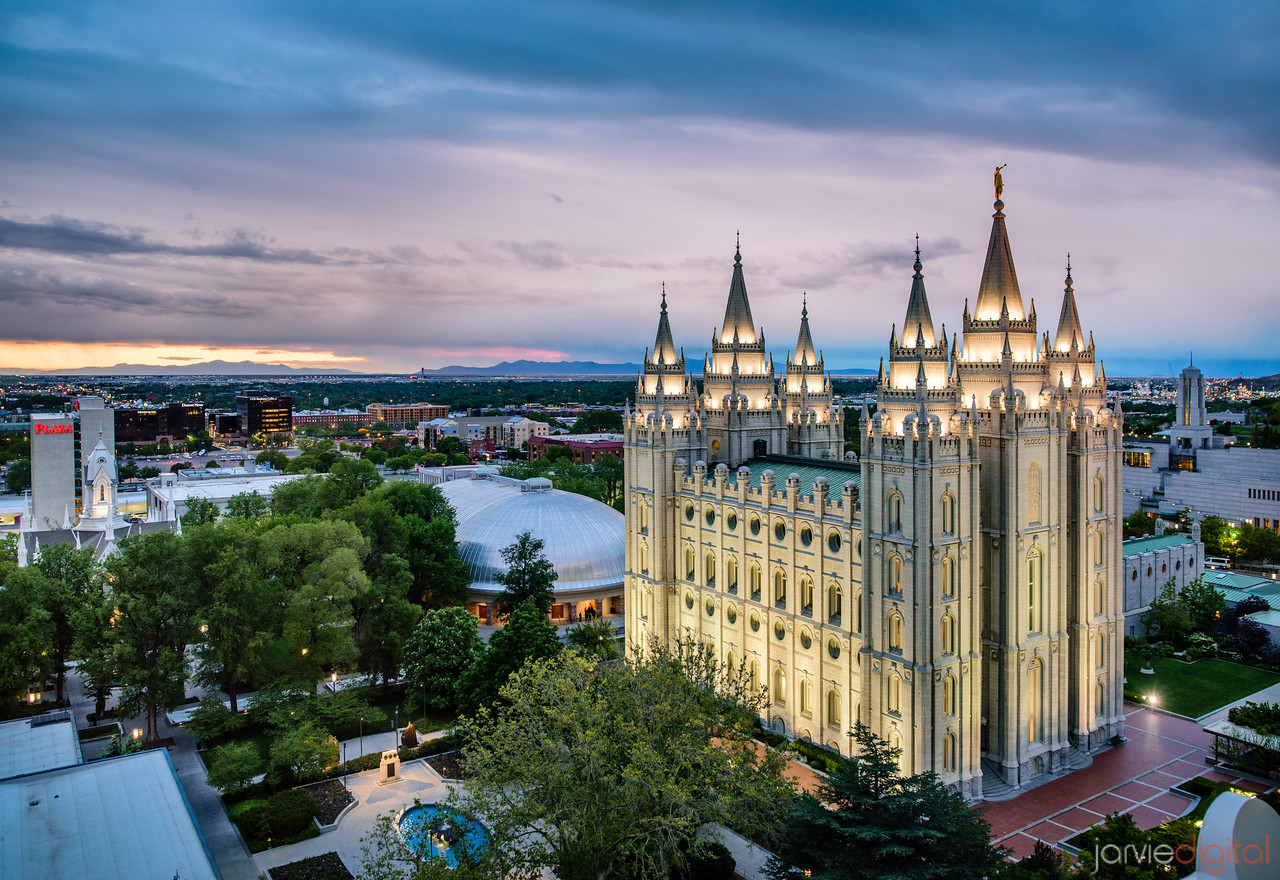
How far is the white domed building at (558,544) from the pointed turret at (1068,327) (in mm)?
40186

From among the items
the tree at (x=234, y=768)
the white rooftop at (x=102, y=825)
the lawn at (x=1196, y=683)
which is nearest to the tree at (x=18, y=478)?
the tree at (x=234, y=768)

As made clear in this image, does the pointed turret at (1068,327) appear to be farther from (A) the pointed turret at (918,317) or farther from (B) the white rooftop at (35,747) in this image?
(B) the white rooftop at (35,747)

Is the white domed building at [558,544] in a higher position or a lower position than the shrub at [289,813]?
higher

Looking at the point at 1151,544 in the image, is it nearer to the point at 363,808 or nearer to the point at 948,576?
the point at 948,576

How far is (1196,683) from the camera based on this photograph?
55.8 m

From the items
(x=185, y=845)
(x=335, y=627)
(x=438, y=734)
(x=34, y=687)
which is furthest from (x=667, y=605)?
(x=34, y=687)

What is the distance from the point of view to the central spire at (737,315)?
59.9 meters

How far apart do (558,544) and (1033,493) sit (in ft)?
148

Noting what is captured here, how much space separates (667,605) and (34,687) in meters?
44.1

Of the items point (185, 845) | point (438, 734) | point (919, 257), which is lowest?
point (438, 734)

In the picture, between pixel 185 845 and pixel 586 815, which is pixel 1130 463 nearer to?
pixel 586 815

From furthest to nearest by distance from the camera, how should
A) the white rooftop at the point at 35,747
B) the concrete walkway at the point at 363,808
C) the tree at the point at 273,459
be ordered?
the tree at the point at 273,459, the white rooftop at the point at 35,747, the concrete walkway at the point at 363,808

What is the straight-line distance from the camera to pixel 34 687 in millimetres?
55531

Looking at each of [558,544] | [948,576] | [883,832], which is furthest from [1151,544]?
[883,832]
